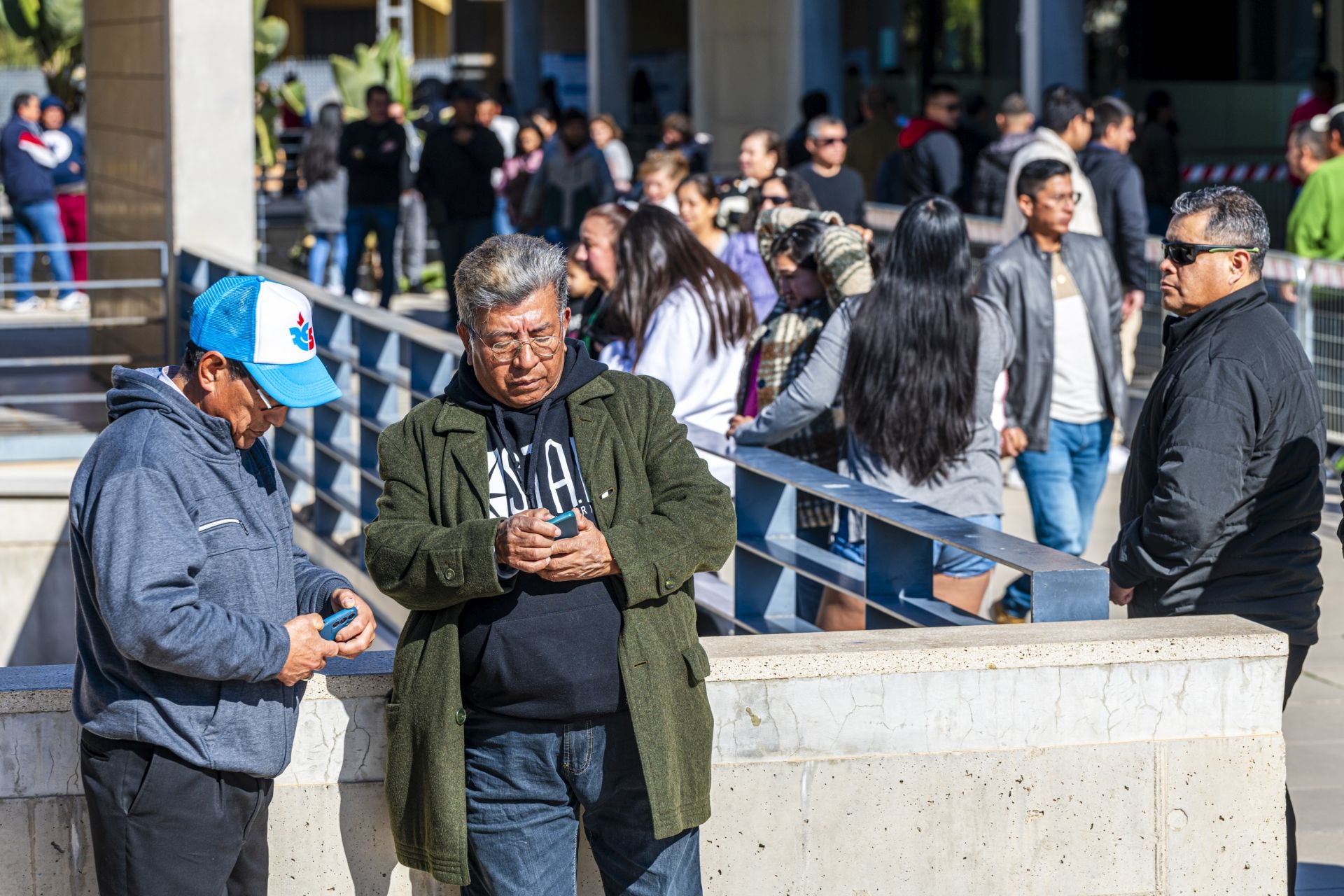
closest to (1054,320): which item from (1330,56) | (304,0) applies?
(1330,56)

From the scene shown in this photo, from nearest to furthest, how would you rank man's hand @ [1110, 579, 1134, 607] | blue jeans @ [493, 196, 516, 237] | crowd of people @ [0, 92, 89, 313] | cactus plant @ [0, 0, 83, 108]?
man's hand @ [1110, 579, 1134, 607] < crowd of people @ [0, 92, 89, 313] < blue jeans @ [493, 196, 516, 237] < cactus plant @ [0, 0, 83, 108]

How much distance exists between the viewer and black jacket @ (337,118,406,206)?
15.5m

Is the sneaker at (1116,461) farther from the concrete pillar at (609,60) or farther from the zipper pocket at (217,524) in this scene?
the concrete pillar at (609,60)

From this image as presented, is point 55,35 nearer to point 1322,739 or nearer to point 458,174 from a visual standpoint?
point 458,174

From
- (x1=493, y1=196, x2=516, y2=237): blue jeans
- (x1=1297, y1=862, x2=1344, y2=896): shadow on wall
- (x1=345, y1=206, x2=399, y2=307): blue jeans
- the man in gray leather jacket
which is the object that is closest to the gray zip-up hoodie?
A: (x1=1297, y1=862, x2=1344, y2=896): shadow on wall

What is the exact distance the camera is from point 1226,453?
4.25m

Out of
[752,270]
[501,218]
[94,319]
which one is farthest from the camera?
[501,218]

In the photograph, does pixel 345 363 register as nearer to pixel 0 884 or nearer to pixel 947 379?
pixel 947 379

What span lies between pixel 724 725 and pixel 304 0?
2447 inches

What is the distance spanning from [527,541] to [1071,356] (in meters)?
4.24

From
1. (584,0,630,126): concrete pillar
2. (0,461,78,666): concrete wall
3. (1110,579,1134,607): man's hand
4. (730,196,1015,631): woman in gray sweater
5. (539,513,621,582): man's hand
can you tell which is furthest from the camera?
(584,0,630,126): concrete pillar

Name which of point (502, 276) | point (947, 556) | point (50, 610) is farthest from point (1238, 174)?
point (502, 276)

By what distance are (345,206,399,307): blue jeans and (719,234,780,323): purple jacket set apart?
7651mm

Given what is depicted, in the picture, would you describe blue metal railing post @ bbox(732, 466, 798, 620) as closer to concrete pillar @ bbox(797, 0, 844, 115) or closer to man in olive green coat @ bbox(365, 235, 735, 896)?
man in olive green coat @ bbox(365, 235, 735, 896)
